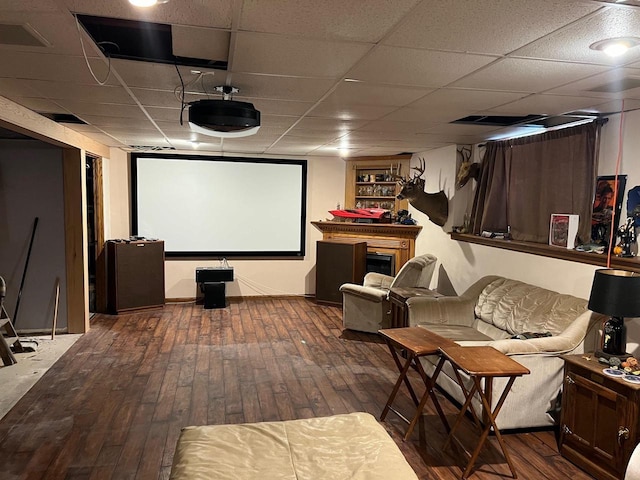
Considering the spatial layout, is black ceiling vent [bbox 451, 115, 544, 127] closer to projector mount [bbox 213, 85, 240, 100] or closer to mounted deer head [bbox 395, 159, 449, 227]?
mounted deer head [bbox 395, 159, 449, 227]

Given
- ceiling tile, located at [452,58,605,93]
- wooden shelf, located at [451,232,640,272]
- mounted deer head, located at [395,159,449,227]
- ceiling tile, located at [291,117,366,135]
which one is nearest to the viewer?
ceiling tile, located at [452,58,605,93]

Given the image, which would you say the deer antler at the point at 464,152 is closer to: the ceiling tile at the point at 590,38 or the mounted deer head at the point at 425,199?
the mounted deer head at the point at 425,199

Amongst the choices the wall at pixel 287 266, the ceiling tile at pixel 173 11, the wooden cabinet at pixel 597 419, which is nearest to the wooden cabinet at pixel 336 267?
the wall at pixel 287 266

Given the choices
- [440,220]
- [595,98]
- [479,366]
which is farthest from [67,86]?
[440,220]

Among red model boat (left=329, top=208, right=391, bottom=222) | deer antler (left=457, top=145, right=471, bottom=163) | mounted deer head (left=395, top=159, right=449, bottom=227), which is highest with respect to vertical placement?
deer antler (left=457, top=145, right=471, bottom=163)

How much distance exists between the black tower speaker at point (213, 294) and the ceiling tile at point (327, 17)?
529cm

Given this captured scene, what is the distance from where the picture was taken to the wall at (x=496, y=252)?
11.3 feet

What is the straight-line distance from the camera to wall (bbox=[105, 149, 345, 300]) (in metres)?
7.19

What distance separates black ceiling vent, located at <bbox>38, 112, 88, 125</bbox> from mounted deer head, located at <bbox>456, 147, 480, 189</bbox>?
4.15 metres

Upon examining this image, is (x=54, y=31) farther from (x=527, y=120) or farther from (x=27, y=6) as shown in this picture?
(x=527, y=120)

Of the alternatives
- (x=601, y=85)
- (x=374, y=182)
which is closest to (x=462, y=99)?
(x=601, y=85)

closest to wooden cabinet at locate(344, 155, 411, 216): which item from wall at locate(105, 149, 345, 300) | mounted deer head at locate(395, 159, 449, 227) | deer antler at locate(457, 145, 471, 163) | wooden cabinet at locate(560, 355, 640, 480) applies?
wall at locate(105, 149, 345, 300)

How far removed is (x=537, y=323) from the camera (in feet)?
12.2

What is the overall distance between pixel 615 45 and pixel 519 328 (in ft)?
8.27
